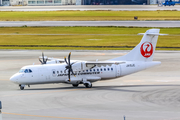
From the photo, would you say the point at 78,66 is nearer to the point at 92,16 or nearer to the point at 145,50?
the point at 145,50

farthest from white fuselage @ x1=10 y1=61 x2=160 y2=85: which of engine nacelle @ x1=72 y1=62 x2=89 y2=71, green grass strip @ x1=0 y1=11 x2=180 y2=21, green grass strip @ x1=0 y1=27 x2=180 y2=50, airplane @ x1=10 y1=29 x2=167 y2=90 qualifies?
green grass strip @ x1=0 y1=11 x2=180 y2=21

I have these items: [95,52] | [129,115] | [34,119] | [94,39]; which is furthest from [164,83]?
[94,39]

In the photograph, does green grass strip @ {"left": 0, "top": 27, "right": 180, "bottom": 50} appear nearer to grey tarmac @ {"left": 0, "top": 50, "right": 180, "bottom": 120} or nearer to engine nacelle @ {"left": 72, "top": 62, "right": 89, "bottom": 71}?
grey tarmac @ {"left": 0, "top": 50, "right": 180, "bottom": 120}

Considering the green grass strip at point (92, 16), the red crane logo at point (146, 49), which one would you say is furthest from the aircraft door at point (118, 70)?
the green grass strip at point (92, 16)

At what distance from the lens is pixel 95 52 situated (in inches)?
2702

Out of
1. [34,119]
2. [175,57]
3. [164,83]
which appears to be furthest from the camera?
[175,57]

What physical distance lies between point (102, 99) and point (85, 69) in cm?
761

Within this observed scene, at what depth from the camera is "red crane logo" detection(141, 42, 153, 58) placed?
132 feet

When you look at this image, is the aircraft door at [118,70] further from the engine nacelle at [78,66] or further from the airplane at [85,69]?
the engine nacelle at [78,66]

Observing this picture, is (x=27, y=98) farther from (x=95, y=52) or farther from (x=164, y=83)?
(x=95, y=52)

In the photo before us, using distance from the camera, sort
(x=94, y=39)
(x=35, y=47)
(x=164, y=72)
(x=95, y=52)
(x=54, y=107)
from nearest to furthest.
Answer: (x=54, y=107)
(x=164, y=72)
(x=95, y=52)
(x=35, y=47)
(x=94, y=39)

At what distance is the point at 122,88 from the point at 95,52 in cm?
3142

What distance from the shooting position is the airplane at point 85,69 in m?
37.5

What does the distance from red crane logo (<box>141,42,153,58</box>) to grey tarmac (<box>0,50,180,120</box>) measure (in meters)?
3.52
